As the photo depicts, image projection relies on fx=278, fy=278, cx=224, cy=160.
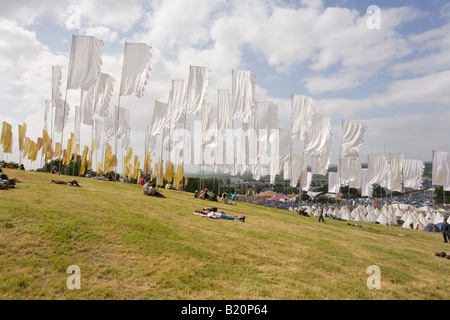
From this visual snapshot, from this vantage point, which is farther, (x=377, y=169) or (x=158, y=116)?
(x=377, y=169)

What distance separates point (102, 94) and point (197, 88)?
9.64 meters

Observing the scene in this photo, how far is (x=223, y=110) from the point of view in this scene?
2559 cm

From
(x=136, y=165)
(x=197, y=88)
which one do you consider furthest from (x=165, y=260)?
(x=136, y=165)

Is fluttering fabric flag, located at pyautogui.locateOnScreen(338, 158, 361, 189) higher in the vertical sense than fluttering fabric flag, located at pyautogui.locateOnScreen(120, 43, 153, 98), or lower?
lower

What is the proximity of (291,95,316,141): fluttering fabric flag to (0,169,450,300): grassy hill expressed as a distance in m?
12.9

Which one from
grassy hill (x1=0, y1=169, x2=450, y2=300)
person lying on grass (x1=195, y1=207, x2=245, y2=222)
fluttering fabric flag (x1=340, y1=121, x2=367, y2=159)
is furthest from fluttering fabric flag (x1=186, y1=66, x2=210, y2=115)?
fluttering fabric flag (x1=340, y1=121, x2=367, y2=159)

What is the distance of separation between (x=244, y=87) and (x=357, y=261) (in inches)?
639

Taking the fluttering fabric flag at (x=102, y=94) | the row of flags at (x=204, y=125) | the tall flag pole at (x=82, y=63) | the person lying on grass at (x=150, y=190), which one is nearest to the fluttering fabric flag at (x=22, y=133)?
the row of flags at (x=204, y=125)

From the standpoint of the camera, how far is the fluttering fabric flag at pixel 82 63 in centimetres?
2095

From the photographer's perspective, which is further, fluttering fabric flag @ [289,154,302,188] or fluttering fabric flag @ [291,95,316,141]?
fluttering fabric flag @ [289,154,302,188]

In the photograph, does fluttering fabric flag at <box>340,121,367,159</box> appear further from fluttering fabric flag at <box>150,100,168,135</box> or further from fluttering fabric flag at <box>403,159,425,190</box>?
fluttering fabric flag at <box>150,100,168,135</box>

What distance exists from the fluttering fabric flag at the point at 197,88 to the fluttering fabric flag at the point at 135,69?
12.4 ft

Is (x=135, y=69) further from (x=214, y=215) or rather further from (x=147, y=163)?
(x=147, y=163)

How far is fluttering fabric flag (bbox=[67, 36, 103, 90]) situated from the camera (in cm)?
2095
